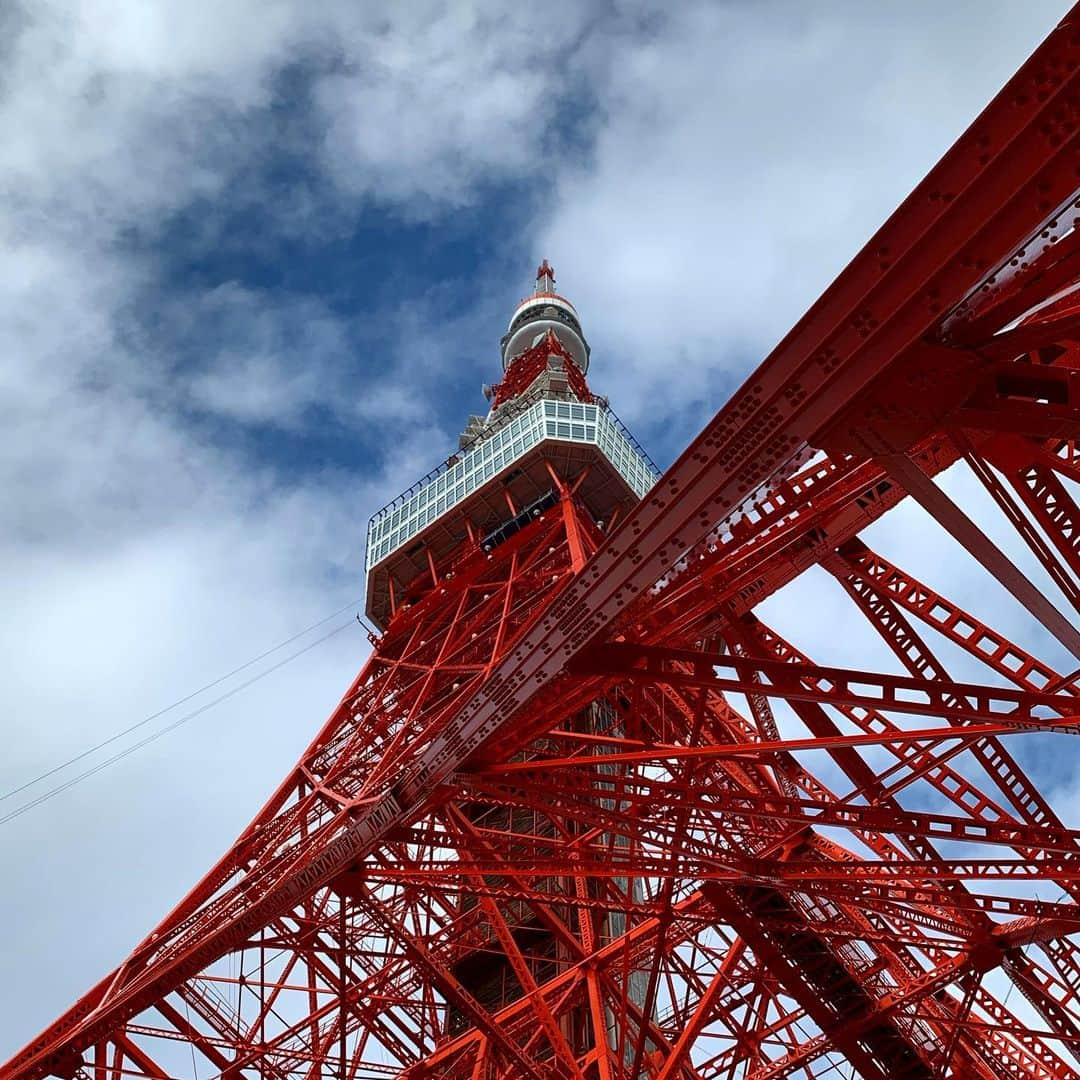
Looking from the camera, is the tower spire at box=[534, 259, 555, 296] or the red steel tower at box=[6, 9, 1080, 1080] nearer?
the red steel tower at box=[6, 9, 1080, 1080]

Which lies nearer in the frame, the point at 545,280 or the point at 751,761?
the point at 751,761

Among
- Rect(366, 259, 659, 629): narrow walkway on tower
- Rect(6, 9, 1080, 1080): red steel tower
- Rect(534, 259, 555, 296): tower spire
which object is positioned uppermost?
Rect(534, 259, 555, 296): tower spire

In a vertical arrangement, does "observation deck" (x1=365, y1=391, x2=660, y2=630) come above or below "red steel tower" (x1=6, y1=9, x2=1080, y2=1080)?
above

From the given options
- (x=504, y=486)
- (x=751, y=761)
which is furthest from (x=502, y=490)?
(x=751, y=761)

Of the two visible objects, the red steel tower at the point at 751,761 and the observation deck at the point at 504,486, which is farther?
the observation deck at the point at 504,486

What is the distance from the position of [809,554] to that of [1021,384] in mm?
5848

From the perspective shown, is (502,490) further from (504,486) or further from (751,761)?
(751,761)

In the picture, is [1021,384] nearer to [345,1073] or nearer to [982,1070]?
[982,1070]

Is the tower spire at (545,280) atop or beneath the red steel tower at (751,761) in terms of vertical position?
atop

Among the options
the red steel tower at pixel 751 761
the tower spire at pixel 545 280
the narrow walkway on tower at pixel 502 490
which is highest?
the tower spire at pixel 545 280

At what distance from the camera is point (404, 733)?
1947cm

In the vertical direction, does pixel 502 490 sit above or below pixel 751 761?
above

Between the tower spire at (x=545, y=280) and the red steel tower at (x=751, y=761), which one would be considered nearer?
the red steel tower at (x=751, y=761)

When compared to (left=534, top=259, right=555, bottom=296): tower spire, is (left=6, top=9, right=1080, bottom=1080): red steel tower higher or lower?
lower
